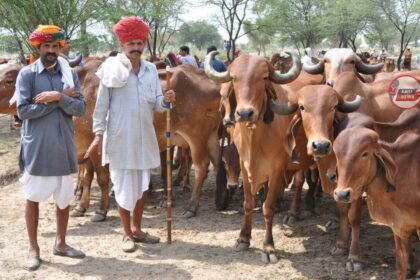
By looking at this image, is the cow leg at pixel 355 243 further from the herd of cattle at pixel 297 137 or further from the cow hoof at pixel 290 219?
the cow hoof at pixel 290 219

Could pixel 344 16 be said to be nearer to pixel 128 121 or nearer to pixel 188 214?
pixel 188 214

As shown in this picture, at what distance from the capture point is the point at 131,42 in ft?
17.2

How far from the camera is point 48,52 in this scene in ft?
16.3

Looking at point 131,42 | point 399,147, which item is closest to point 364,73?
point 399,147

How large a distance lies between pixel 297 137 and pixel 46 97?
249 centimetres

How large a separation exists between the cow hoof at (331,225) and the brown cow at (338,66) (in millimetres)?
1700

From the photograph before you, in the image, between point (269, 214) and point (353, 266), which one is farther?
point (269, 214)

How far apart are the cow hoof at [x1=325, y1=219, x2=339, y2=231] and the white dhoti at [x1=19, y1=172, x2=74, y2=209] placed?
10.3 ft

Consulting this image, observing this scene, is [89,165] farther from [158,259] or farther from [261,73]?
[261,73]

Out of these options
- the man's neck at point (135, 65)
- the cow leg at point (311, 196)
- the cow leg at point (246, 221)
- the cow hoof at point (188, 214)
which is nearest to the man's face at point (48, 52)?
the man's neck at point (135, 65)

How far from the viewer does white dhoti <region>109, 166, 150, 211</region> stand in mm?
5383

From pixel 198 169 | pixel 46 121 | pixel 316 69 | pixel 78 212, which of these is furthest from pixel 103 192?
pixel 316 69

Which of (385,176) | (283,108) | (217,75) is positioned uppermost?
(217,75)

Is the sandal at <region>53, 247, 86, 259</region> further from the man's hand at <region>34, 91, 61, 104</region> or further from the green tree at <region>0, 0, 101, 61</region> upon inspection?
the green tree at <region>0, 0, 101, 61</region>
